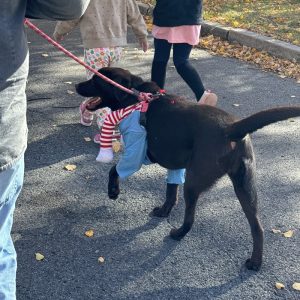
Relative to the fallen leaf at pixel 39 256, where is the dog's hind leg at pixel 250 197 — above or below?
above

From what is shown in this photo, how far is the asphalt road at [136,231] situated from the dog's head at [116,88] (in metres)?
0.75

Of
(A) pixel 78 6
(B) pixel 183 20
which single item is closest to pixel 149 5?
(B) pixel 183 20

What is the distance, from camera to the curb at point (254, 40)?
7660 millimetres

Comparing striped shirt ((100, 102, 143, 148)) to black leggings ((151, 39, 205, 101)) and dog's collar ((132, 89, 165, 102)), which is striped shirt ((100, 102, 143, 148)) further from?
black leggings ((151, 39, 205, 101))

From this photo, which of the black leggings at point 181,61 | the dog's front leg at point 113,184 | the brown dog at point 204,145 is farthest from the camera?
the black leggings at point 181,61

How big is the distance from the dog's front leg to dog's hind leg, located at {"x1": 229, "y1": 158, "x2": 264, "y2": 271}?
Result: 91 cm

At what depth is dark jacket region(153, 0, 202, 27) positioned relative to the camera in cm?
508

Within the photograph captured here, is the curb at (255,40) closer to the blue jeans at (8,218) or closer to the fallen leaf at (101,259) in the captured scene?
the fallen leaf at (101,259)

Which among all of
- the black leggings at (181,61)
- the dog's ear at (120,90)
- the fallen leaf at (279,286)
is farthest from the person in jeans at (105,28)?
A: the fallen leaf at (279,286)

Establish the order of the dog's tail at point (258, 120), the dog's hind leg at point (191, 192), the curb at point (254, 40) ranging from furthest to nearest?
the curb at point (254, 40) < the dog's hind leg at point (191, 192) < the dog's tail at point (258, 120)

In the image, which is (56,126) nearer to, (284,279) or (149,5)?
(284,279)

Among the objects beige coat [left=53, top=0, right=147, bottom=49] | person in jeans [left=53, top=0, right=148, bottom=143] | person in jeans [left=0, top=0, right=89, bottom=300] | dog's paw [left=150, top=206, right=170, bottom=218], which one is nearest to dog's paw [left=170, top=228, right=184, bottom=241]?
dog's paw [left=150, top=206, right=170, bottom=218]

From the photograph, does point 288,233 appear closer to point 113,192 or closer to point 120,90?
point 113,192

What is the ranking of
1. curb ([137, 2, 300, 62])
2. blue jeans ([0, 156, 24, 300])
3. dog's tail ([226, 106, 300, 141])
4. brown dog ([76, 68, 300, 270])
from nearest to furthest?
→ blue jeans ([0, 156, 24, 300])
dog's tail ([226, 106, 300, 141])
brown dog ([76, 68, 300, 270])
curb ([137, 2, 300, 62])
